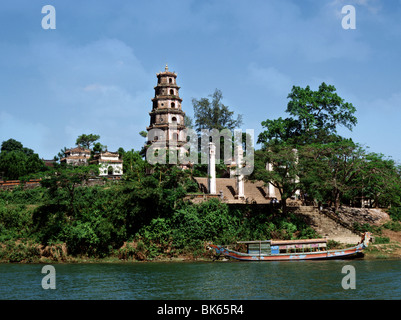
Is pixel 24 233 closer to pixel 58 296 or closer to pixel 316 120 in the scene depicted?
pixel 58 296

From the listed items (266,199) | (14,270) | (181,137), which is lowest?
(14,270)

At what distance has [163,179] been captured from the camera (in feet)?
108

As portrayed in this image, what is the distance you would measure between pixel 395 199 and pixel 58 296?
1069 inches

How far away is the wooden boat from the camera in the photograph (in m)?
28.8

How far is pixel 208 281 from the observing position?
20.2m

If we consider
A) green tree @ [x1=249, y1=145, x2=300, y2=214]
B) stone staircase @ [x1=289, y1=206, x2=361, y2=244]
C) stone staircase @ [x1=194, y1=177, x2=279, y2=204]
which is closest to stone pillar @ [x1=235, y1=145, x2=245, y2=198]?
stone staircase @ [x1=194, y1=177, x2=279, y2=204]

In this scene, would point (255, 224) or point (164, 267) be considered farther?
point (255, 224)

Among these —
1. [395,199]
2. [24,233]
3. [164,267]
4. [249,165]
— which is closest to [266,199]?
[249,165]

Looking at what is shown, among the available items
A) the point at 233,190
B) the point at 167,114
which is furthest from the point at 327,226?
the point at 167,114

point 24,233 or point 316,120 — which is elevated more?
point 316,120

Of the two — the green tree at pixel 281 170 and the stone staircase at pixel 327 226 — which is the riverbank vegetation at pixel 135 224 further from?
the green tree at pixel 281 170

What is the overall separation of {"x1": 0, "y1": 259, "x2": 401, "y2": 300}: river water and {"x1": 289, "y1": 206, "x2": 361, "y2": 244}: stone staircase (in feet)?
15.9

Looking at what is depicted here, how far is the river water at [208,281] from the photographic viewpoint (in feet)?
56.0

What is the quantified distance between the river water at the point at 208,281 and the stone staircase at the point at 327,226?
15.9ft
